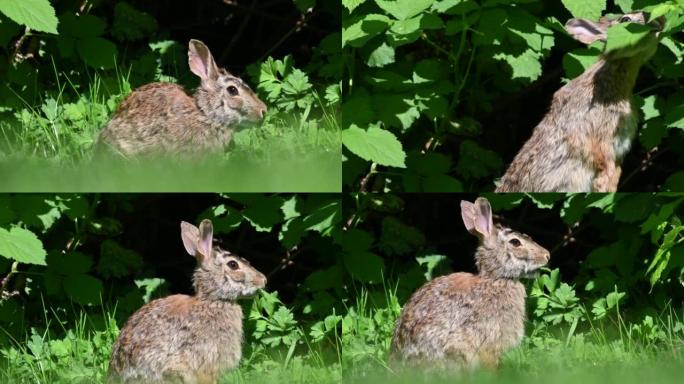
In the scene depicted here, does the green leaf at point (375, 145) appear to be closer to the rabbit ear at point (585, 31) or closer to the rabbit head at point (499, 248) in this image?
the rabbit head at point (499, 248)

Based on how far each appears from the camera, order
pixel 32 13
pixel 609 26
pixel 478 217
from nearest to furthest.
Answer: pixel 32 13 → pixel 478 217 → pixel 609 26

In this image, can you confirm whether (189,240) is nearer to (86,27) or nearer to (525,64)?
(86,27)

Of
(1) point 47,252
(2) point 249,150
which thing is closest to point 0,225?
(1) point 47,252

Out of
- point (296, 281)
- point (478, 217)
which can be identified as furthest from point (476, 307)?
point (296, 281)

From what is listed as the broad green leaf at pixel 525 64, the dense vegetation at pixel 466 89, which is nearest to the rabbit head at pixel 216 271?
the dense vegetation at pixel 466 89

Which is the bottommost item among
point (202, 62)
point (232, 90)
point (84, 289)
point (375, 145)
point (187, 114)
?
point (84, 289)
